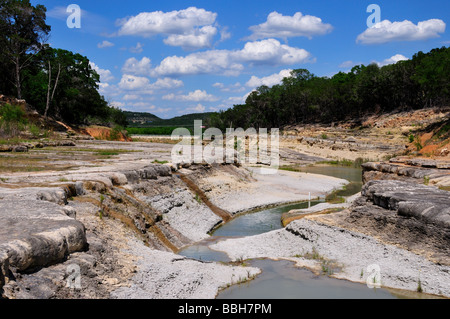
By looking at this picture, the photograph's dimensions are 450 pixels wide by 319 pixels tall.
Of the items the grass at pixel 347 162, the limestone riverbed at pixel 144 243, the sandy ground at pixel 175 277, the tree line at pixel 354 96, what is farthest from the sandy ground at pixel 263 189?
the tree line at pixel 354 96

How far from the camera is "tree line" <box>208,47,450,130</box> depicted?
5159 cm

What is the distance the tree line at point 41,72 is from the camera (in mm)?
50312

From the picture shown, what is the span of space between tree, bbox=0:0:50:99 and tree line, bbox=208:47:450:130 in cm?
4824

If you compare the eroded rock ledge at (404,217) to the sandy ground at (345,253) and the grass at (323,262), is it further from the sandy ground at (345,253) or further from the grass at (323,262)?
the grass at (323,262)

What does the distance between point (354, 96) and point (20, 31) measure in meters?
60.8

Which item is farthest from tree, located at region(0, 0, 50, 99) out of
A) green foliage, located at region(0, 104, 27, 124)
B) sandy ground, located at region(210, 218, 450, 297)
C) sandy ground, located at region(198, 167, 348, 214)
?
sandy ground, located at region(210, 218, 450, 297)

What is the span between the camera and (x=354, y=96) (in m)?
82.8

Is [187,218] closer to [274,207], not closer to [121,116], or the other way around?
[274,207]

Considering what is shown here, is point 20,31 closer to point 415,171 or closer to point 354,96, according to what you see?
point 415,171

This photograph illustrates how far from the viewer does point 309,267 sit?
37.9ft

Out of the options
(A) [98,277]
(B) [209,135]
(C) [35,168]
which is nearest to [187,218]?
(C) [35,168]

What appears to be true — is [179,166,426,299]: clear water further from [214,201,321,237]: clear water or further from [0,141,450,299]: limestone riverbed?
[214,201,321,237]: clear water
